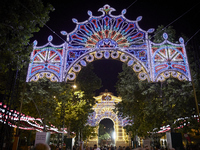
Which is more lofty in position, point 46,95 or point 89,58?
point 89,58

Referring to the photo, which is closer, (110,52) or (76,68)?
(76,68)

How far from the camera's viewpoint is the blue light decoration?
11797 millimetres

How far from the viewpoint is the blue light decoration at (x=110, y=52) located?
11797 millimetres

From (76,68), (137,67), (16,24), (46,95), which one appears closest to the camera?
(16,24)

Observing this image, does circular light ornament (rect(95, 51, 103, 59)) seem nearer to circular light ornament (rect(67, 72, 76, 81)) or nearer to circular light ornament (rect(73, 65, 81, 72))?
circular light ornament (rect(73, 65, 81, 72))

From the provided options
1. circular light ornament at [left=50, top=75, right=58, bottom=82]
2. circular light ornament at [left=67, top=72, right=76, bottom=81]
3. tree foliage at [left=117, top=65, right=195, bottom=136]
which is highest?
circular light ornament at [left=67, top=72, right=76, bottom=81]

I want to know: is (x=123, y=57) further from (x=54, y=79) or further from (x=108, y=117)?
(x=108, y=117)

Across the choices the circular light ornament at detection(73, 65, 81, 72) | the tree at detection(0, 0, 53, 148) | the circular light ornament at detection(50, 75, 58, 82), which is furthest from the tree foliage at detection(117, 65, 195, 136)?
the tree at detection(0, 0, 53, 148)

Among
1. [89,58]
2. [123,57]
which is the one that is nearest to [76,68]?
[89,58]

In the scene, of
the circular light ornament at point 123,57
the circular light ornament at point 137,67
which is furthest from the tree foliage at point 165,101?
the circular light ornament at point 123,57

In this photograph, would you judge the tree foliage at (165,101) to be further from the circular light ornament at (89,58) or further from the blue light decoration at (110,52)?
the circular light ornament at (89,58)

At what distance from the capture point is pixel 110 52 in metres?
12.8

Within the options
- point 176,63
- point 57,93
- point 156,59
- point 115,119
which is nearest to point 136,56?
point 156,59

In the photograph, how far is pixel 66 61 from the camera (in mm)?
12305
